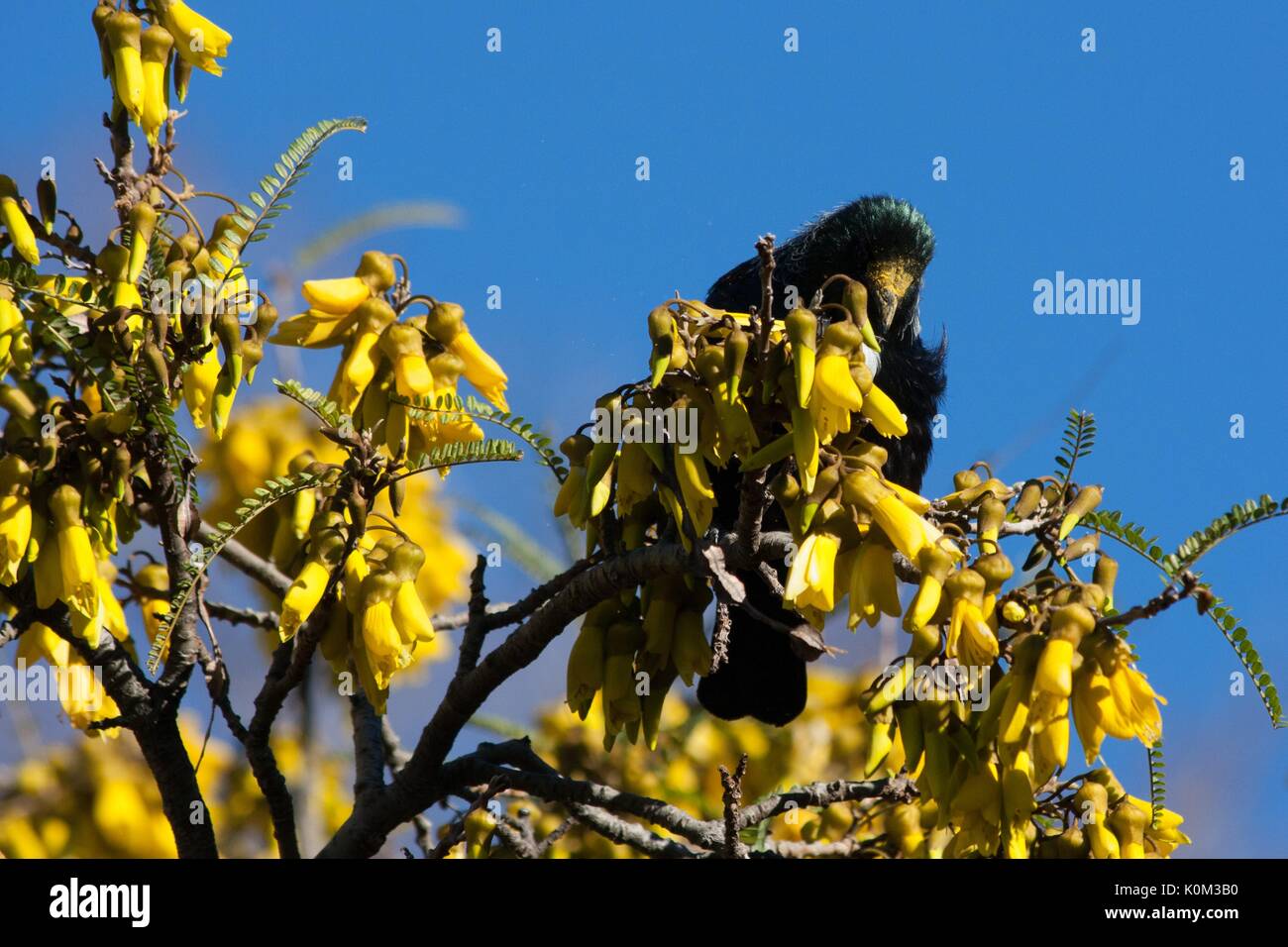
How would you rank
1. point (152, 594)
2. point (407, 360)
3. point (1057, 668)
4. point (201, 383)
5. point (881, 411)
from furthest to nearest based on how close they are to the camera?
point (152, 594) → point (201, 383) → point (407, 360) → point (881, 411) → point (1057, 668)

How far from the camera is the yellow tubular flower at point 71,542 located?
269 cm

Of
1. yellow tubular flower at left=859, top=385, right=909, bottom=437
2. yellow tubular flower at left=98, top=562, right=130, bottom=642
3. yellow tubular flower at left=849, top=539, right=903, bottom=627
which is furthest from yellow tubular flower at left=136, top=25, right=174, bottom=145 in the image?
yellow tubular flower at left=849, top=539, right=903, bottom=627

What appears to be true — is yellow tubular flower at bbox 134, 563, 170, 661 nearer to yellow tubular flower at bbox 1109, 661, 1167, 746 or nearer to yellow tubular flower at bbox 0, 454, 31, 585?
yellow tubular flower at bbox 0, 454, 31, 585

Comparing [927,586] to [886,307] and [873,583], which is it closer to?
[873,583]

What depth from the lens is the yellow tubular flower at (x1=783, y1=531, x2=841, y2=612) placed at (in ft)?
7.61

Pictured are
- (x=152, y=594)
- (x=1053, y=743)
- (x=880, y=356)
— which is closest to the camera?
(x=1053, y=743)

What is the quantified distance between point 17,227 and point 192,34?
0.45 meters

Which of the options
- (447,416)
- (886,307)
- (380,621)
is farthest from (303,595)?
(886,307)

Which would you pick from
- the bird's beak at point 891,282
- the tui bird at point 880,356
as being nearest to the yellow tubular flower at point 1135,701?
the tui bird at point 880,356

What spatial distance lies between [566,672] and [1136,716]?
95 cm

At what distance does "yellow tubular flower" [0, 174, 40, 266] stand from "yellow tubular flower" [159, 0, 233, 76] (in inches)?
15.4

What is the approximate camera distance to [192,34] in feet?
9.45
